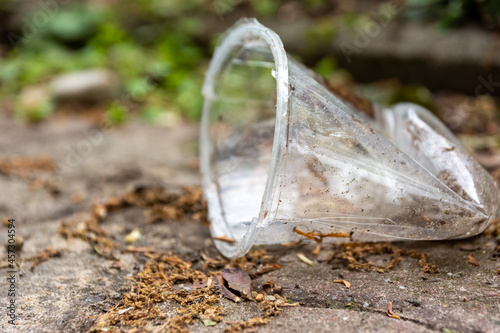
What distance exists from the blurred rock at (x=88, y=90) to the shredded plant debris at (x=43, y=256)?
2.47 metres

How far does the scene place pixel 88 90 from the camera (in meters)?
4.11

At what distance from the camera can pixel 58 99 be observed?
4.13 m

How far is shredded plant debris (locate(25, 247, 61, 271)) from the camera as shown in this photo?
1818mm

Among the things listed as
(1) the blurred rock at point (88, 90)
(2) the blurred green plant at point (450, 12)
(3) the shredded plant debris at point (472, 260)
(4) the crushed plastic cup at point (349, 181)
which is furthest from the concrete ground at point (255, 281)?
(2) the blurred green plant at point (450, 12)

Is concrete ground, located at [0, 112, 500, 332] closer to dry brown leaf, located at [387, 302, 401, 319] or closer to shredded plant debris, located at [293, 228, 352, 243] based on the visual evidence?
dry brown leaf, located at [387, 302, 401, 319]

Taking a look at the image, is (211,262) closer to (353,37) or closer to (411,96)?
(411,96)

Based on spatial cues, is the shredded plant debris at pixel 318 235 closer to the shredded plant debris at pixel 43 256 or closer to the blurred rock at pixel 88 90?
the shredded plant debris at pixel 43 256

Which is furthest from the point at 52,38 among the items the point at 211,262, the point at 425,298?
the point at 425,298

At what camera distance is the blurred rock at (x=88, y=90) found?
162 inches

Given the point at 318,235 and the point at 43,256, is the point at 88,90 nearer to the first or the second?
the point at 43,256

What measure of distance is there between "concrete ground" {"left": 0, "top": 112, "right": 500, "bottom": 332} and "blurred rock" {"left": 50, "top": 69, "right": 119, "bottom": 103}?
1656 millimetres

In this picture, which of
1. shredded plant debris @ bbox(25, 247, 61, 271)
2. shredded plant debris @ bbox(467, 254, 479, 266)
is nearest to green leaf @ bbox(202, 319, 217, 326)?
shredded plant debris @ bbox(25, 247, 61, 271)

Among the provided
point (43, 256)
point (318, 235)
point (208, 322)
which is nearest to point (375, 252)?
point (318, 235)

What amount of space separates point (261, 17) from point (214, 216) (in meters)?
2.83
